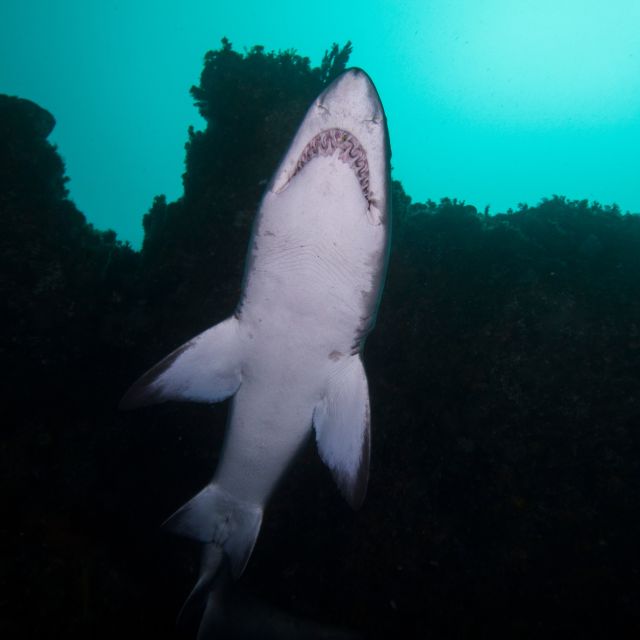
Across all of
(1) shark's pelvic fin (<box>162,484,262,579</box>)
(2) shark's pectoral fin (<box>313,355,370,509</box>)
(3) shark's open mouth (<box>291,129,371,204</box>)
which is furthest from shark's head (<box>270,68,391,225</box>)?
(1) shark's pelvic fin (<box>162,484,262,579</box>)

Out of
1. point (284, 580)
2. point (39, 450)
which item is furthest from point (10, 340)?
point (284, 580)

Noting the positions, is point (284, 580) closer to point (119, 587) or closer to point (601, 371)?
point (119, 587)

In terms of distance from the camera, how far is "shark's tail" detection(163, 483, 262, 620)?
12.4ft

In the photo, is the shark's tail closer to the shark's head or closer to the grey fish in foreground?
the grey fish in foreground

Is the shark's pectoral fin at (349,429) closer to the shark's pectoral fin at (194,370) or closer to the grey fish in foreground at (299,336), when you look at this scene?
the grey fish in foreground at (299,336)

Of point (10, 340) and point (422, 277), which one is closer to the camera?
point (10, 340)

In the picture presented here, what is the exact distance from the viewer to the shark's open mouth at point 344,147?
211cm

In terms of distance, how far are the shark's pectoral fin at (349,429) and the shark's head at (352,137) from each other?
4.44 ft

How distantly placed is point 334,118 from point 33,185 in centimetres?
574

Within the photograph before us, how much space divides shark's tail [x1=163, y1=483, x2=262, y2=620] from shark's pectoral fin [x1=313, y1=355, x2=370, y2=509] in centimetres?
118

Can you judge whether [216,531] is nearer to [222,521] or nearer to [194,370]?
[222,521]

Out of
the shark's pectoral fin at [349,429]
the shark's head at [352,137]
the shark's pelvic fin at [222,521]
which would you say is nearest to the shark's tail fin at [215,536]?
the shark's pelvic fin at [222,521]

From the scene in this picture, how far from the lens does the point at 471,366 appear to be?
15.8 feet

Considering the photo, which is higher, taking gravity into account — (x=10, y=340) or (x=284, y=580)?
(x=10, y=340)
